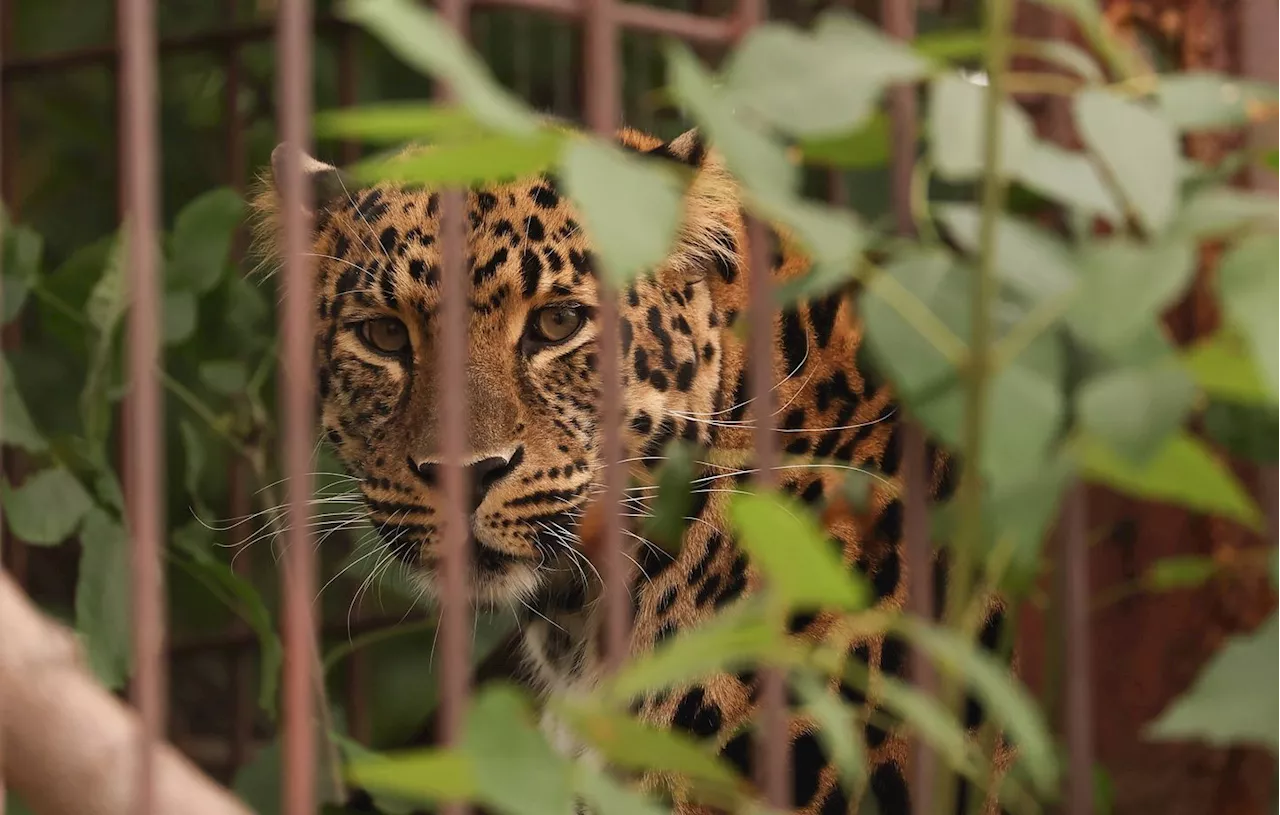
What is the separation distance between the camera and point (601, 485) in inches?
101

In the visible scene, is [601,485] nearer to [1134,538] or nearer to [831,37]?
[1134,538]

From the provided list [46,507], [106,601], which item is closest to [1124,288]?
[106,601]

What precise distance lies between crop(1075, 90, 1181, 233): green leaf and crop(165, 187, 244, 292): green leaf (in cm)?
133

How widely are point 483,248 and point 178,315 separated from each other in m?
0.65

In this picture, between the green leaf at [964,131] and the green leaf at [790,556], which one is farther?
the green leaf at [964,131]

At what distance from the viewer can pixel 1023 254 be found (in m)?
1.02

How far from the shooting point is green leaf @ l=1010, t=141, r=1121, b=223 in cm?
100

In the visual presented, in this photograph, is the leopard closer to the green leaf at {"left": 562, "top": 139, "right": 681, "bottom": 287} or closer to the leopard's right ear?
the leopard's right ear

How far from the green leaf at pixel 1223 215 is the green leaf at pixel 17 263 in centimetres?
151

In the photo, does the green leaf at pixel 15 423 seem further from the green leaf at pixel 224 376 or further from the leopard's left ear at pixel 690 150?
the leopard's left ear at pixel 690 150

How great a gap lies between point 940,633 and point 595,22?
0.58m

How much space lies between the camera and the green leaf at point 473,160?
33.6 inches

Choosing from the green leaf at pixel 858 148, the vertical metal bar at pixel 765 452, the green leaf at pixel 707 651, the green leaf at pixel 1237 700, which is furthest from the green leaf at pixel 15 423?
the green leaf at pixel 1237 700

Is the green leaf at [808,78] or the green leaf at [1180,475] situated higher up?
the green leaf at [808,78]
